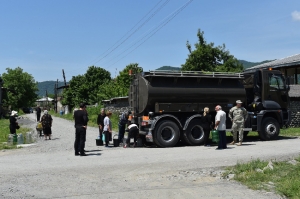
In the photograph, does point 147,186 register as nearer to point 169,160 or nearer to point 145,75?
point 169,160

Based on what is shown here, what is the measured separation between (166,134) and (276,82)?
19.5 feet

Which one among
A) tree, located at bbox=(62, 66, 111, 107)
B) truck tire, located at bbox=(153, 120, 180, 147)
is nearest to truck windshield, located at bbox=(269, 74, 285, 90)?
truck tire, located at bbox=(153, 120, 180, 147)

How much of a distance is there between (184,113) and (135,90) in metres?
2.27

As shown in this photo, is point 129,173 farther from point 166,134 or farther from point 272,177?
point 166,134

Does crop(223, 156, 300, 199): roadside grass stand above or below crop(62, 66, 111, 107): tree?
below

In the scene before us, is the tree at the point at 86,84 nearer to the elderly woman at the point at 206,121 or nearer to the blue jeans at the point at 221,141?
the elderly woman at the point at 206,121

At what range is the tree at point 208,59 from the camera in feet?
152

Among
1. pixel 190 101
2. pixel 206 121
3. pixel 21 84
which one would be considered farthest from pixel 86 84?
pixel 206 121

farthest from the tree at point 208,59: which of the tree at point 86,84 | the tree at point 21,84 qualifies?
the tree at point 21,84

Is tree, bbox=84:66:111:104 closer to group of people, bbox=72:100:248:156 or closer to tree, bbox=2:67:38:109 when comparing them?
tree, bbox=2:67:38:109

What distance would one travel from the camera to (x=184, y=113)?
16.8 metres

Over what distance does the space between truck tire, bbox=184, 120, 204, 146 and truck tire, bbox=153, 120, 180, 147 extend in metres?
0.46

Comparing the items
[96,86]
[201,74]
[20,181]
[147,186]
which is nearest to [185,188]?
[147,186]

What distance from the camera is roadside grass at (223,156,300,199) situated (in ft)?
26.6
